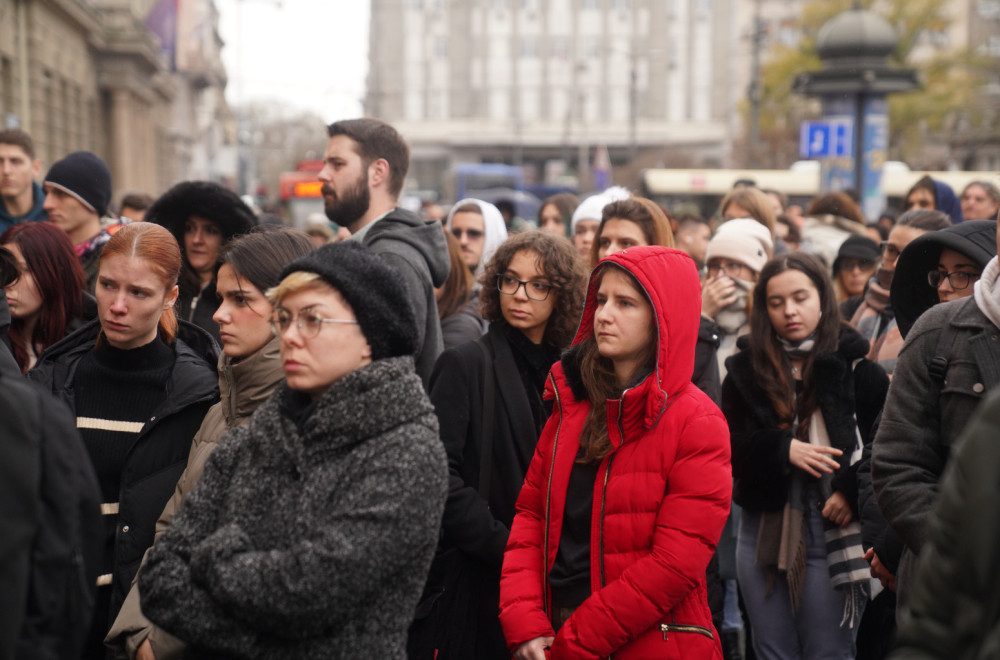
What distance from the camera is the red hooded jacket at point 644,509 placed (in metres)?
3.47

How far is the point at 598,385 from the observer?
382 cm

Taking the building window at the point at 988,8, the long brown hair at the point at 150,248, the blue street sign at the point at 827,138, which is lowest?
the long brown hair at the point at 150,248

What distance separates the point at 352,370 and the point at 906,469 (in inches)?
65.4

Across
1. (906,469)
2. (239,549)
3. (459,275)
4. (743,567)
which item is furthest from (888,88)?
(239,549)

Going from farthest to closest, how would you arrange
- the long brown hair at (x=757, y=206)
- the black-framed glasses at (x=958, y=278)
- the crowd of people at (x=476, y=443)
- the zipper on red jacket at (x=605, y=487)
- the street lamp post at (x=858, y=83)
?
A: the street lamp post at (x=858, y=83) < the long brown hair at (x=757, y=206) < the black-framed glasses at (x=958, y=278) < the zipper on red jacket at (x=605, y=487) < the crowd of people at (x=476, y=443)

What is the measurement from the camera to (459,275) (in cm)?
638

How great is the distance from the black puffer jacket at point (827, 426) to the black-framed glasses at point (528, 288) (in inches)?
40.9

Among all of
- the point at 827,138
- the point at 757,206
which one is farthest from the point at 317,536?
the point at 827,138

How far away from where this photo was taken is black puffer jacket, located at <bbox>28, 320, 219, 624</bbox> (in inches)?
151

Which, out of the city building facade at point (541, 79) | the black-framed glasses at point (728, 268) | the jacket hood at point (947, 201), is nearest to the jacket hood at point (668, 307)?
the black-framed glasses at point (728, 268)

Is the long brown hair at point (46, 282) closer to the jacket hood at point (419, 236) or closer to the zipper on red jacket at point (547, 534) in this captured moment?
the jacket hood at point (419, 236)

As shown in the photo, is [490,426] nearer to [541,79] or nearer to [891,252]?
[891,252]

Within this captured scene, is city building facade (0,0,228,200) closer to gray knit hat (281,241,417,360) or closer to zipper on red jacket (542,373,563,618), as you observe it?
zipper on red jacket (542,373,563,618)

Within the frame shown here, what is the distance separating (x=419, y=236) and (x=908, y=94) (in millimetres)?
44128
